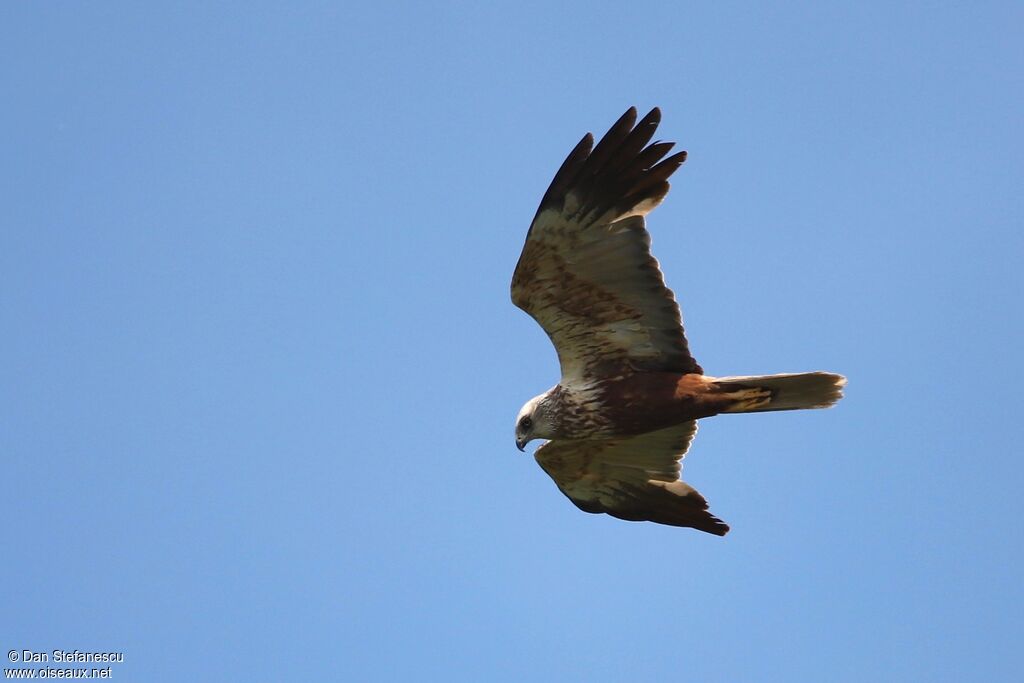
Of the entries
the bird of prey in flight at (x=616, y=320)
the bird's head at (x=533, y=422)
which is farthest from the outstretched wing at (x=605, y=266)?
the bird's head at (x=533, y=422)

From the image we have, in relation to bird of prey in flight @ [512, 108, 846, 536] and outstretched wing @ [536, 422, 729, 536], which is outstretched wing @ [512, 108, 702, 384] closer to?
bird of prey in flight @ [512, 108, 846, 536]

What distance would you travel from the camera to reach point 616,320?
9.62m

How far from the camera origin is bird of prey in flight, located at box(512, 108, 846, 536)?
29.5ft

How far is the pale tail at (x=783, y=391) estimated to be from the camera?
9.05 metres

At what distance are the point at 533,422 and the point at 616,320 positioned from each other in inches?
49.0

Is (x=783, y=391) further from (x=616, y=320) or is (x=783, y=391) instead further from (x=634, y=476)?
(x=634, y=476)

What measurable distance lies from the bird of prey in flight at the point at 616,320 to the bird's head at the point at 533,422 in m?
0.01

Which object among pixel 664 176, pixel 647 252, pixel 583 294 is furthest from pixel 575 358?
pixel 664 176

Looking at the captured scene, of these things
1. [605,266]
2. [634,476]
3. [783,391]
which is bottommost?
[783,391]

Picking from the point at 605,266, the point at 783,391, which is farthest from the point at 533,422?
the point at 783,391

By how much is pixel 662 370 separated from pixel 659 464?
1472 millimetres

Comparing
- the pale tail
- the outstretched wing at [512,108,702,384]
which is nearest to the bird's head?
the outstretched wing at [512,108,702,384]

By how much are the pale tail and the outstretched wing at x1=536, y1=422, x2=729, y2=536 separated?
56.4 inches

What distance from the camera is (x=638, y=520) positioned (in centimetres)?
1109
